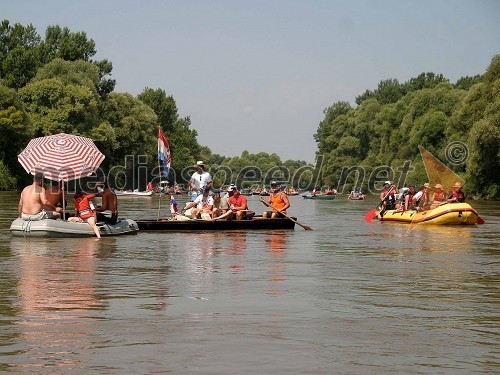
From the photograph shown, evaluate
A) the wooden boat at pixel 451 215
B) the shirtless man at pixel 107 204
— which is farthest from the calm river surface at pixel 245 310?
the wooden boat at pixel 451 215

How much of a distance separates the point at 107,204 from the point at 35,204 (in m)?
2.05

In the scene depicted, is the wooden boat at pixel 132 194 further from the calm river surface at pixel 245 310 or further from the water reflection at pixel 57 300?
the water reflection at pixel 57 300

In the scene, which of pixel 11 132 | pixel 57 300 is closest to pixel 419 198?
pixel 57 300

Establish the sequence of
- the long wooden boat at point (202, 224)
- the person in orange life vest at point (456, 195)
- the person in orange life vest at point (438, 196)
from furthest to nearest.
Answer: the person in orange life vest at point (438, 196), the person in orange life vest at point (456, 195), the long wooden boat at point (202, 224)

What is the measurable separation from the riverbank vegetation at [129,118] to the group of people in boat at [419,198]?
21.1m

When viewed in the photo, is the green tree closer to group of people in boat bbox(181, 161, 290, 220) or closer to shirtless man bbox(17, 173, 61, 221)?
group of people in boat bbox(181, 161, 290, 220)

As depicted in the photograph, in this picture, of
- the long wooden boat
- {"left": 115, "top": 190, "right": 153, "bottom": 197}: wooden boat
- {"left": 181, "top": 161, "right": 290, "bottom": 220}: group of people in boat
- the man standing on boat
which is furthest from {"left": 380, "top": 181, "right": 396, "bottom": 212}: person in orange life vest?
{"left": 115, "top": 190, "right": 153, "bottom": 197}: wooden boat

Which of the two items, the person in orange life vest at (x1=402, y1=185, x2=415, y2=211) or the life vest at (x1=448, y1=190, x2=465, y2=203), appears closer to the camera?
the life vest at (x1=448, y1=190, x2=465, y2=203)

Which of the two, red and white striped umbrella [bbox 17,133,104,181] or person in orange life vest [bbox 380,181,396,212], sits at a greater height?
red and white striped umbrella [bbox 17,133,104,181]

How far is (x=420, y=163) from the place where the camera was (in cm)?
8669

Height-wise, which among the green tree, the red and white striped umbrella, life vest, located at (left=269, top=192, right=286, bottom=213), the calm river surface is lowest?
the calm river surface

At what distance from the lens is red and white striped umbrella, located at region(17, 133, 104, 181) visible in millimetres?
23703

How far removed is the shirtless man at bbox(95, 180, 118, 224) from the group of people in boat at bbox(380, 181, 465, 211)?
1334 cm

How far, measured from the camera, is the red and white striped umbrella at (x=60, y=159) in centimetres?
2370
